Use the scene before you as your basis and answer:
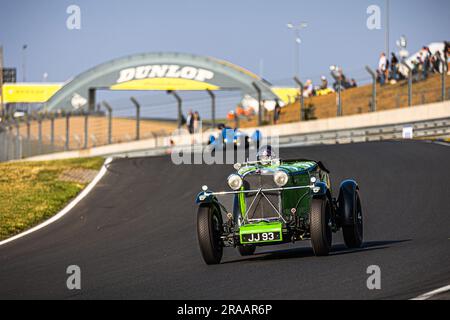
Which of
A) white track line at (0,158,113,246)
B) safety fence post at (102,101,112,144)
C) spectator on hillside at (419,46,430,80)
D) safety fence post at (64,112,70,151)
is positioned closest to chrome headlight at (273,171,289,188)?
white track line at (0,158,113,246)

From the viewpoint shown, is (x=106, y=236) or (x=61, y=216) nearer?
(x=106, y=236)

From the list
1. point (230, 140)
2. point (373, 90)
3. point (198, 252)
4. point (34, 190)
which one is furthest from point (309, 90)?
point (198, 252)

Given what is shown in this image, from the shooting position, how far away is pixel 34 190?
22.3 m

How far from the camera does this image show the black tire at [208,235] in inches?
459

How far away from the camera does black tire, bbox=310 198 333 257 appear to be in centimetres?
1136

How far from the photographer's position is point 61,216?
1908 cm

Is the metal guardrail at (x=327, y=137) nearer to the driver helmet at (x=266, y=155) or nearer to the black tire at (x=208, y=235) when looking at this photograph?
the driver helmet at (x=266, y=155)

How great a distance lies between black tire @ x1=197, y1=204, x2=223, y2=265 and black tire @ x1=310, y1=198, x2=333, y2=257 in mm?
1164

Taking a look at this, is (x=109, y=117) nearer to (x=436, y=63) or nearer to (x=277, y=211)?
(x=436, y=63)

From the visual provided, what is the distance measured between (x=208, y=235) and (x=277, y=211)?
93cm
